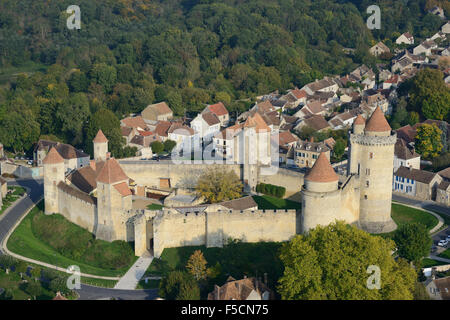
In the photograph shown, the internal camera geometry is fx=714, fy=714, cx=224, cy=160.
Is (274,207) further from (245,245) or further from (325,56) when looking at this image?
(325,56)

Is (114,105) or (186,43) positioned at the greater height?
(186,43)

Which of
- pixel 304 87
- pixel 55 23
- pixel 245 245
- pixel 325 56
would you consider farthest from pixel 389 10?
pixel 245 245

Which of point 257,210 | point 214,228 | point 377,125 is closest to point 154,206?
point 214,228

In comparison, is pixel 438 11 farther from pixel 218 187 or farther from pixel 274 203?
pixel 218 187

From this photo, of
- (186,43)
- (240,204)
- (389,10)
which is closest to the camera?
(240,204)

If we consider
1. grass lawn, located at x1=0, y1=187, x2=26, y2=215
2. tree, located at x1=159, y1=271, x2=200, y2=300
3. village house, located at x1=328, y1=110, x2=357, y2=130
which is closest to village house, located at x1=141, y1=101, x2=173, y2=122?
village house, located at x1=328, y1=110, x2=357, y2=130

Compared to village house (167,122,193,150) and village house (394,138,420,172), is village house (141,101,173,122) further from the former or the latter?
village house (394,138,420,172)

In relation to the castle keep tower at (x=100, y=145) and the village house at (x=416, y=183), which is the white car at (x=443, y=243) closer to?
the village house at (x=416, y=183)
